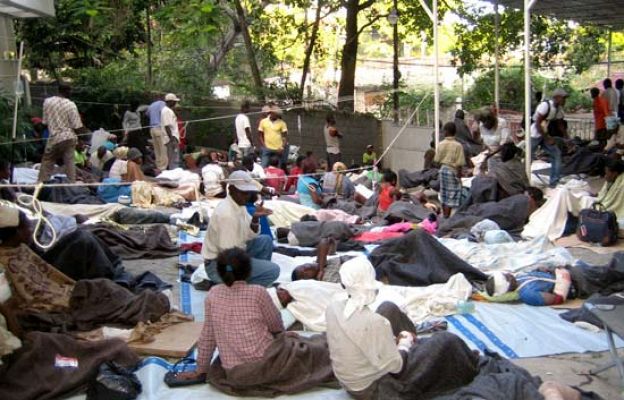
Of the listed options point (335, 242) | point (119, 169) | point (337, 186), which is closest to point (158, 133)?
point (119, 169)

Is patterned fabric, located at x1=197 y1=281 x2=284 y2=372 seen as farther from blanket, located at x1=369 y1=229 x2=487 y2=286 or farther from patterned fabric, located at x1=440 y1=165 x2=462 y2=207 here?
patterned fabric, located at x1=440 y1=165 x2=462 y2=207

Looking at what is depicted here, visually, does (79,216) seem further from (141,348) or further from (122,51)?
(122,51)

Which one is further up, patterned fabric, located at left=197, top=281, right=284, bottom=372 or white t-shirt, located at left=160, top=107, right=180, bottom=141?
white t-shirt, located at left=160, top=107, right=180, bottom=141

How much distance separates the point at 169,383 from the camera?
4992mm

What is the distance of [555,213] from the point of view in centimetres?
921

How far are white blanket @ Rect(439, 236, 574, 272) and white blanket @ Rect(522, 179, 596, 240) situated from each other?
32.4 inches

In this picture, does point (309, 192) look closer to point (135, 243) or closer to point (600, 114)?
point (135, 243)

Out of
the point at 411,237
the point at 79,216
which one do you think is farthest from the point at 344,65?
the point at 411,237

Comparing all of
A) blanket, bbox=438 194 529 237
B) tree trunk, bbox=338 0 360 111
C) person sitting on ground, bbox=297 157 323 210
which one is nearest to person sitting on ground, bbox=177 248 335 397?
blanket, bbox=438 194 529 237

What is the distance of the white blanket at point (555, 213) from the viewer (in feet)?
30.1

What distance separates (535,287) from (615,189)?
335 cm

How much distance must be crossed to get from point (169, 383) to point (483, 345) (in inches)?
87.0

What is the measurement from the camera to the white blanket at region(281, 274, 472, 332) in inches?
246

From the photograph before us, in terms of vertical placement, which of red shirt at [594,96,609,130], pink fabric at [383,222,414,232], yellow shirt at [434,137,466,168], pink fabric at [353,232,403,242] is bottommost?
pink fabric at [353,232,403,242]
